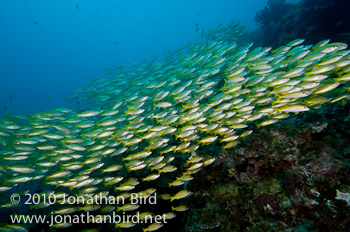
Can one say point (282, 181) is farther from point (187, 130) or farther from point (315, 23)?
Answer: point (315, 23)

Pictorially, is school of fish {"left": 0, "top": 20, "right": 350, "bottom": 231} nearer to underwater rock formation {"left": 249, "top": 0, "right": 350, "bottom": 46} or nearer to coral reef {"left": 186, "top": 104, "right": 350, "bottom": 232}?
coral reef {"left": 186, "top": 104, "right": 350, "bottom": 232}

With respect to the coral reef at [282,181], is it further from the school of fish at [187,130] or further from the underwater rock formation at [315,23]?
the underwater rock formation at [315,23]

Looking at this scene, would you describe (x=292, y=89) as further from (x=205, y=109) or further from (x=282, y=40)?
(x=282, y=40)

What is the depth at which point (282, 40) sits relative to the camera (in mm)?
13492

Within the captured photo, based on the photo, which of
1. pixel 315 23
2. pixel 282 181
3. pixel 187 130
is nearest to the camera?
pixel 282 181

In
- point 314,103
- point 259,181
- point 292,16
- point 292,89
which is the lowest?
point 259,181

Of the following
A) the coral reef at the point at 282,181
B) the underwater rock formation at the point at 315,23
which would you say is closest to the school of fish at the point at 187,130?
the coral reef at the point at 282,181

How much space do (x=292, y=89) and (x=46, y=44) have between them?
534 feet

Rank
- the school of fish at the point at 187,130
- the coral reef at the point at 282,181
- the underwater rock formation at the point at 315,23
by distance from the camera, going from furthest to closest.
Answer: the underwater rock formation at the point at 315,23
the school of fish at the point at 187,130
the coral reef at the point at 282,181

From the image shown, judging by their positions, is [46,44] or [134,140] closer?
[134,140]

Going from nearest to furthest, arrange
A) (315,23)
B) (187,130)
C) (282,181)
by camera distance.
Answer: (282,181)
(187,130)
(315,23)

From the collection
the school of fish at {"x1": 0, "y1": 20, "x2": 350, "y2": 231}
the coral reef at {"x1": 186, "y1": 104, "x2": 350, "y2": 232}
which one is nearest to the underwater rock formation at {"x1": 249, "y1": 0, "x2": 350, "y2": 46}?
the school of fish at {"x1": 0, "y1": 20, "x2": 350, "y2": 231}

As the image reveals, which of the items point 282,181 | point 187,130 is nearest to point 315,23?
point 187,130

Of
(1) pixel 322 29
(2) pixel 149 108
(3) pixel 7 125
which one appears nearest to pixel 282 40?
(1) pixel 322 29
